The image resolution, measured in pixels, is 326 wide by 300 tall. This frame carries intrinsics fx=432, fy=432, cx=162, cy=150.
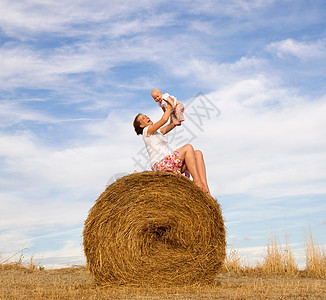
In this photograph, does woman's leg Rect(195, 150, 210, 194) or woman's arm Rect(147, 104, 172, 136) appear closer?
woman's leg Rect(195, 150, 210, 194)

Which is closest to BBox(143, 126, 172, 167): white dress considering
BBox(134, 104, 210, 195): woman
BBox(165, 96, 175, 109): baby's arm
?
BBox(134, 104, 210, 195): woman

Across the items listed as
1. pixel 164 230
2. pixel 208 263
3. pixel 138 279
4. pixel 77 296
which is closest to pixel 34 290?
pixel 77 296

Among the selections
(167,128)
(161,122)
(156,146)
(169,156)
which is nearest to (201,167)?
(169,156)

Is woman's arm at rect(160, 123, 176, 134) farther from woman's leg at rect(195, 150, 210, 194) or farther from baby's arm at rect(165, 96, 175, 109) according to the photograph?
woman's leg at rect(195, 150, 210, 194)

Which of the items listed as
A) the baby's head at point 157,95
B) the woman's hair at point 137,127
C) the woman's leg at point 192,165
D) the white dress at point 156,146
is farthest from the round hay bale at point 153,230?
the baby's head at point 157,95

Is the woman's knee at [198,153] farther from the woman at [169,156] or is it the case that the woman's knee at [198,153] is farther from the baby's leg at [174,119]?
the baby's leg at [174,119]

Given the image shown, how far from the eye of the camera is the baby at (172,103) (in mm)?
6488

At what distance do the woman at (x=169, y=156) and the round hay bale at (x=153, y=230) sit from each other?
0.26 m

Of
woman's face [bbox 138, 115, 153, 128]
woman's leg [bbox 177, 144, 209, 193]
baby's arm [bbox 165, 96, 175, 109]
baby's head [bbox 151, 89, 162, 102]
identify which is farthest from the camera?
woman's face [bbox 138, 115, 153, 128]

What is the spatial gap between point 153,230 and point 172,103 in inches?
74.1

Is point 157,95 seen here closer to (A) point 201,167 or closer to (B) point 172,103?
(B) point 172,103

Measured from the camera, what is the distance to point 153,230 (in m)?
6.09

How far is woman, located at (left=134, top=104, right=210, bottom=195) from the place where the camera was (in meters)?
6.17

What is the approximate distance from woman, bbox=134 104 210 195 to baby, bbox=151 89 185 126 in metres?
0.13
